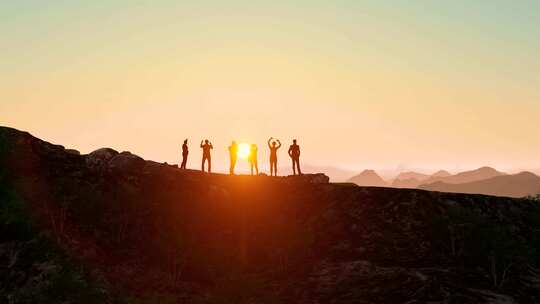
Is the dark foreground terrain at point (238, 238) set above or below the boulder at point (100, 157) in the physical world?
below

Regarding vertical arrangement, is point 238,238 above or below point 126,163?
below

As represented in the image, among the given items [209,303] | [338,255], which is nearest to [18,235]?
[209,303]

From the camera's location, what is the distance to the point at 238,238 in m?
39.9

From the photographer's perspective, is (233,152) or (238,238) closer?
(238,238)

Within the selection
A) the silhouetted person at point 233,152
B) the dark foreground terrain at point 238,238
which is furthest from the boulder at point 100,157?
the silhouetted person at point 233,152

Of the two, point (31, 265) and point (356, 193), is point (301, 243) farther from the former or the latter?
point (31, 265)

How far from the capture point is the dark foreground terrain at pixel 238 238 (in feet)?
99.1

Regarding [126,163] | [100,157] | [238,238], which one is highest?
[100,157]

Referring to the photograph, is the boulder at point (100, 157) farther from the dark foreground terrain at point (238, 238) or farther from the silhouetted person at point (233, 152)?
the silhouetted person at point (233, 152)

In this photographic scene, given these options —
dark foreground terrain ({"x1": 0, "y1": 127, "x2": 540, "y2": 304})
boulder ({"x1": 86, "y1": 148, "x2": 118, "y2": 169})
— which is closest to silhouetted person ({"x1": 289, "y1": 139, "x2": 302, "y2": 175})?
dark foreground terrain ({"x1": 0, "y1": 127, "x2": 540, "y2": 304})

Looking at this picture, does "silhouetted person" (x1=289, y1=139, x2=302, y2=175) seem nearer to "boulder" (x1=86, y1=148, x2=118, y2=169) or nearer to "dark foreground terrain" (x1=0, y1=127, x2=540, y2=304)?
"dark foreground terrain" (x1=0, y1=127, x2=540, y2=304)

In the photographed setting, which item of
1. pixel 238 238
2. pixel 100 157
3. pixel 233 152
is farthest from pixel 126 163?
pixel 238 238

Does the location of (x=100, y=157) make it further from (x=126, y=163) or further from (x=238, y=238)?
(x=238, y=238)

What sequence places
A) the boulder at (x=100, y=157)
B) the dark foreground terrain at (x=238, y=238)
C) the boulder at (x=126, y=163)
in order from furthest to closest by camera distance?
1. the boulder at (x=100, y=157)
2. the boulder at (x=126, y=163)
3. the dark foreground terrain at (x=238, y=238)
